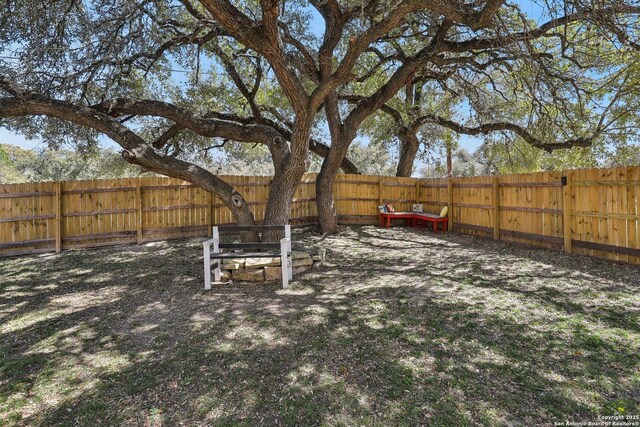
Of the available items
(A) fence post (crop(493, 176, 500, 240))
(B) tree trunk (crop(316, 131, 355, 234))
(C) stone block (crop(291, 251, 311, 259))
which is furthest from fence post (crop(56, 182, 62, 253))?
(A) fence post (crop(493, 176, 500, 240))

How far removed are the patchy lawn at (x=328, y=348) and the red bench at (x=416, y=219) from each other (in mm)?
4637

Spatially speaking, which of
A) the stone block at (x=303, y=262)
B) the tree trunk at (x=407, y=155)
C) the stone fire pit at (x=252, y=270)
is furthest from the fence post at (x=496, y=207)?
the stone fire pit at (x=252, y=270)

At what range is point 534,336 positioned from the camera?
3.14m

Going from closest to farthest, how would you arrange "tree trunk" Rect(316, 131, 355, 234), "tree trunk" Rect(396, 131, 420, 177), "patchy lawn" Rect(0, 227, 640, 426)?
1. "patchy lawn" Rect(0, 227, 640, 426)
2. "tree trunk" Rect(316, 131, 355, 234)
3. "tree trunk" Rect(396, 131, 420, 177)

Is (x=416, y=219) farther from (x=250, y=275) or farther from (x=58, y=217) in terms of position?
(x=58, y=217)

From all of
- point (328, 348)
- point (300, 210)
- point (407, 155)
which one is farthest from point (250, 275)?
point (407, 155)

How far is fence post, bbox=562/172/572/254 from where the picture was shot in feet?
21.6

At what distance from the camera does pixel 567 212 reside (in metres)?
6.60

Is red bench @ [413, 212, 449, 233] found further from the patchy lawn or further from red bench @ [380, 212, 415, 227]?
the patchy lawn

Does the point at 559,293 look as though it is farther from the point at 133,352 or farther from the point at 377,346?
the point at 133,352

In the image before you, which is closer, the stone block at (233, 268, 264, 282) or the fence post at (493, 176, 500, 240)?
the stone block at (233, 268, 264, 282)

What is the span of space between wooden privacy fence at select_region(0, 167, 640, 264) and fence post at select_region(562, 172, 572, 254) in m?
0.02

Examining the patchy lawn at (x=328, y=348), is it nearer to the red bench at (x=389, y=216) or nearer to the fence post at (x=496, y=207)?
the fence post at (x=496, y=207)

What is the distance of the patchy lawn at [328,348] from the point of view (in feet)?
7.30
